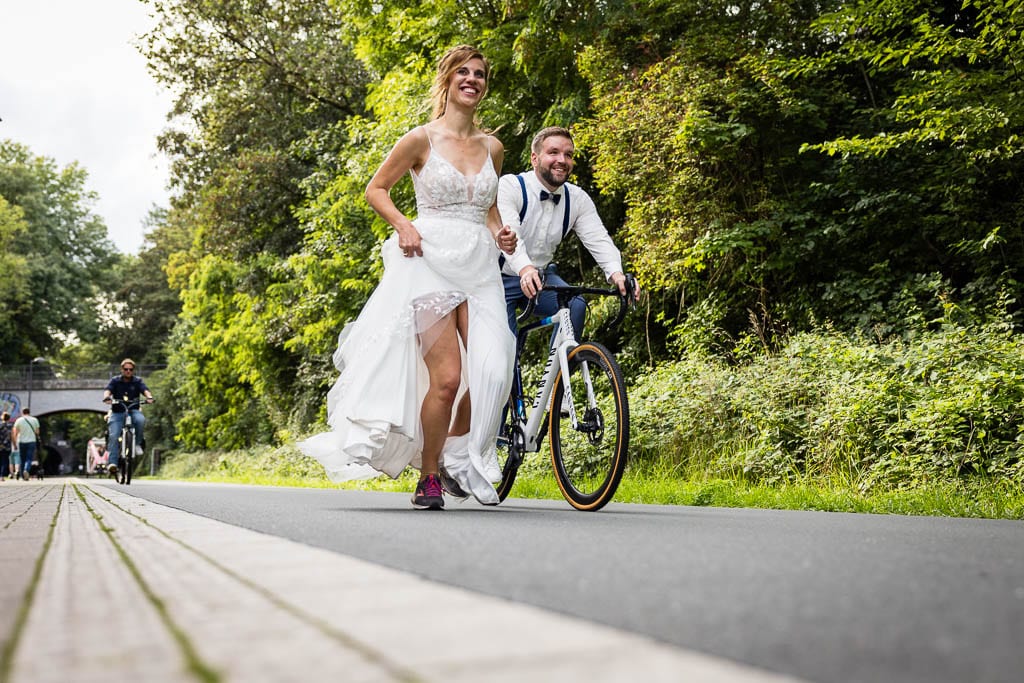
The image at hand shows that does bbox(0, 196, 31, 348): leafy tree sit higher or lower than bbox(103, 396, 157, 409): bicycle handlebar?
higher

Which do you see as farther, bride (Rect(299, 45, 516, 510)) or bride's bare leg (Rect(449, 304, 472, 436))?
bride's bare leg (Rect(449, 304, 472, 436))

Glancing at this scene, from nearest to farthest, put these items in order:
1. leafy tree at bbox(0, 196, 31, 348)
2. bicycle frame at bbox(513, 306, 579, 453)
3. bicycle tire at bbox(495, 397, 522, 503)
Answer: bicycle frame at bbox(513, 306, 579, 453)
bicycle tire at bbox(495, 397, 522, 503)
leafy tree at bbox(0, 196, 31, 348)

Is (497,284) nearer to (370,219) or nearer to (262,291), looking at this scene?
(370,219)

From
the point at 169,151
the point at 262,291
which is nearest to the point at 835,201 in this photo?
the point at 262,291

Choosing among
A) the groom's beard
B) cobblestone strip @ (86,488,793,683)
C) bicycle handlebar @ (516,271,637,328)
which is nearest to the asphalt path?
cobblestone strip @ (86,488,793,683)

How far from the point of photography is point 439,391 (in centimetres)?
605

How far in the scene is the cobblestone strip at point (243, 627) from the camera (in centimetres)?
152

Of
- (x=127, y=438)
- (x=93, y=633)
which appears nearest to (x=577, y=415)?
(x=93, y=633)

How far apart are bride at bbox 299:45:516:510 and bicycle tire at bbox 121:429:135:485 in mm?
10436

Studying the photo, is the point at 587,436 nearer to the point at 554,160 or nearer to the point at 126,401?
the point at 554,160

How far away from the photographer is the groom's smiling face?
20.5 ft

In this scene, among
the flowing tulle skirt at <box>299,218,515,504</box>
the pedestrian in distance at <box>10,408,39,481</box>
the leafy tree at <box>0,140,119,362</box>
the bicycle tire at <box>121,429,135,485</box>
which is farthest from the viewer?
the leafy tree at <box>0,140,119,362</box>

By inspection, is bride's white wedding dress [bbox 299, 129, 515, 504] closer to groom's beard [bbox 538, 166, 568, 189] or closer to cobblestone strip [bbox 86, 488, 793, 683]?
groom's beard [bbox 538, 166, 568, 189]

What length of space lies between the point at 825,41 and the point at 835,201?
7.33 feet
